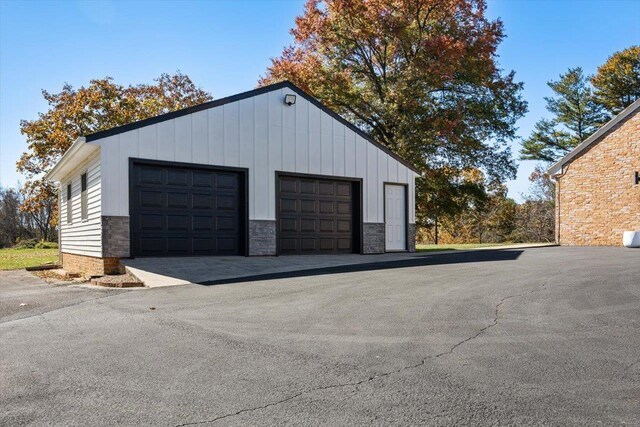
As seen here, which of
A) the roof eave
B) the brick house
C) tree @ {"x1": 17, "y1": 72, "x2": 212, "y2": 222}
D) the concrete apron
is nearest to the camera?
the concrete apron

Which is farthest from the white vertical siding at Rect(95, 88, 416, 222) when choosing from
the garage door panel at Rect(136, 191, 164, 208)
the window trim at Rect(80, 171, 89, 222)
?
the window trim at Rect(80, 171, 89, 222)

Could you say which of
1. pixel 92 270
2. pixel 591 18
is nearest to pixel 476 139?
pixel 591 18

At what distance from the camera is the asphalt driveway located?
9.77ft

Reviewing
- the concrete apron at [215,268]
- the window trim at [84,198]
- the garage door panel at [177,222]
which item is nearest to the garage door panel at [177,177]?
the garage door panel at [177,222]

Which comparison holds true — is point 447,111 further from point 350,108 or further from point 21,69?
point 21,69

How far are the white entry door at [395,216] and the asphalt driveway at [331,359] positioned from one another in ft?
30.3

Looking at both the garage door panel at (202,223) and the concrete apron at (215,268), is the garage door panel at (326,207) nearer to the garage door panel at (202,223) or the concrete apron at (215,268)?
the concrete apron at (215,268)

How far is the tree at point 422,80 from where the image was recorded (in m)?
21.5

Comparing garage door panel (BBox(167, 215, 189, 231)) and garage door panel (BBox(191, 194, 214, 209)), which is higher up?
garage door panel (BBox(191, 194, 214, 209))

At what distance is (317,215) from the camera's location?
15148 mm

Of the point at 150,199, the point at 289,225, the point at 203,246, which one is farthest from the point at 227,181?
the point at 289,225

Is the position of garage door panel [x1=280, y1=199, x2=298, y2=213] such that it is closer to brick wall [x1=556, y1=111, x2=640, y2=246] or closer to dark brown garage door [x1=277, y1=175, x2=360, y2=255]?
dark brown garage door [x1=277, y1=175, x2=360, y2=255]

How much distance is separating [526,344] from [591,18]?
15009mm

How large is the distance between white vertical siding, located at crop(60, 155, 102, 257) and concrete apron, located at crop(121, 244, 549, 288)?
138cm
